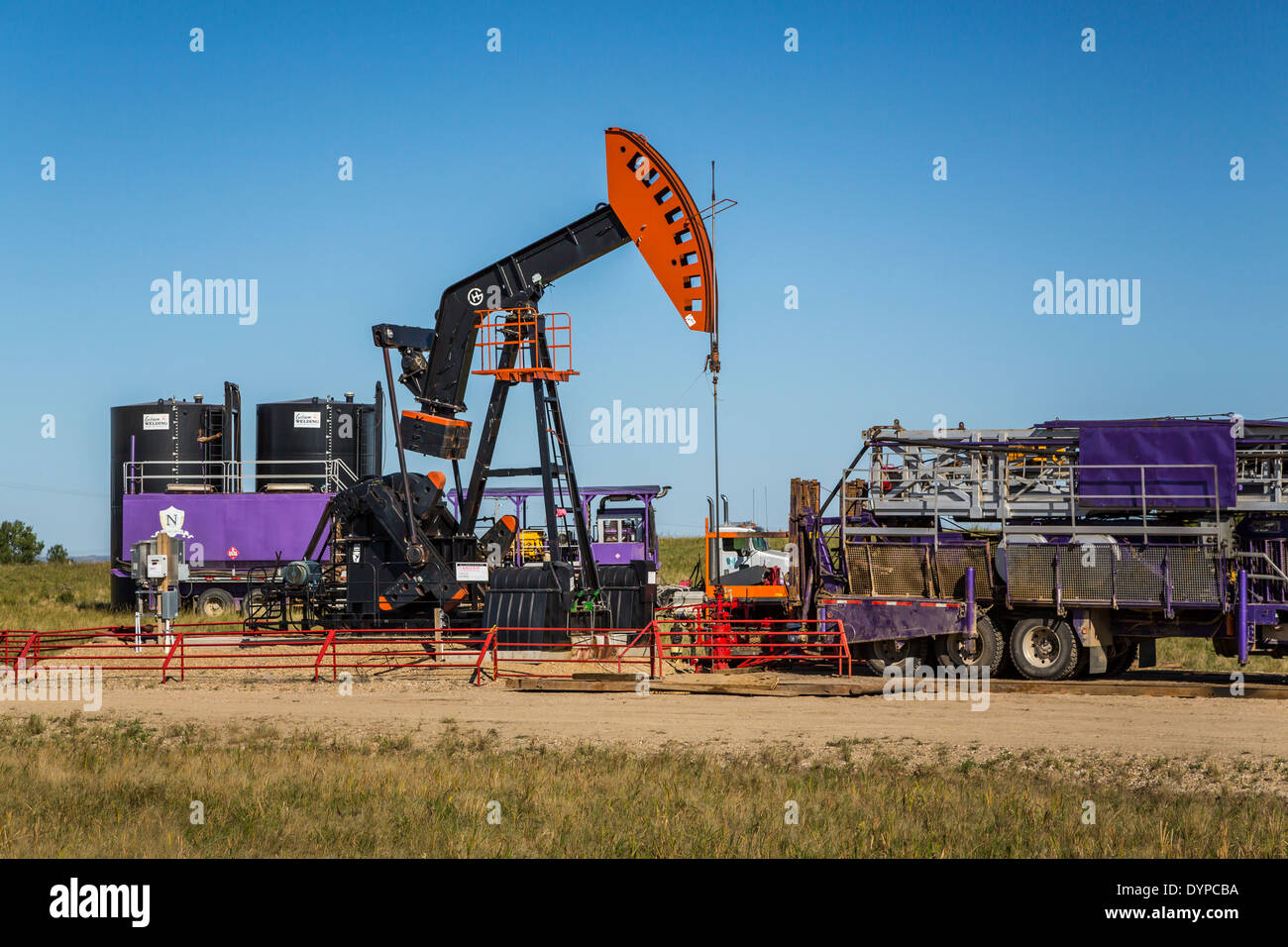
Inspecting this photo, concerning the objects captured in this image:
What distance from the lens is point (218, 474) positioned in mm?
35688

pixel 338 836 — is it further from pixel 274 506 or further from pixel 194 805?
pixel 274 506

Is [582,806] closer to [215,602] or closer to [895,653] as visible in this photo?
[895,653]

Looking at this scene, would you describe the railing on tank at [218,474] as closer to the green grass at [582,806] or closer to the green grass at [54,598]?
the green grass at [54,598]

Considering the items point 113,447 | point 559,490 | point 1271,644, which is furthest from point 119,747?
point 113,447

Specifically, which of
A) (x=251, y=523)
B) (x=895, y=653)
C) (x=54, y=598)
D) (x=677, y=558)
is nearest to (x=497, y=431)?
(x=895, y=653)

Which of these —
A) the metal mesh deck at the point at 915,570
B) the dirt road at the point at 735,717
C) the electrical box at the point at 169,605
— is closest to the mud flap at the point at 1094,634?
the metal mesh deck at the point at 915,570

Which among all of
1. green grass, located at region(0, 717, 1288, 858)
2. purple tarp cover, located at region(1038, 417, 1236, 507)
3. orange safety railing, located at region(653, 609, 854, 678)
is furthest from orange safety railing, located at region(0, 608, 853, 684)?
green grass, located at region(0, 717, 1288, 858)

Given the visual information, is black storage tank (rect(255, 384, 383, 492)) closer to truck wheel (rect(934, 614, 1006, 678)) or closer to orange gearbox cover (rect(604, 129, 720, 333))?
orange gearbox cover (rect(604, 129, 720, 333))

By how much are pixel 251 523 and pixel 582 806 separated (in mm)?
23615

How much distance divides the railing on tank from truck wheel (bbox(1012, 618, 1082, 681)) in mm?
20117

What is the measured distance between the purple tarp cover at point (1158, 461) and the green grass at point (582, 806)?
682 cm

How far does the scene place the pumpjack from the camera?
862 inches

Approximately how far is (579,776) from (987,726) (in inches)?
207

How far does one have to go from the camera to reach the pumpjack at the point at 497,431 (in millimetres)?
21891
